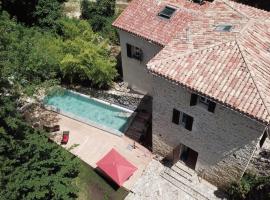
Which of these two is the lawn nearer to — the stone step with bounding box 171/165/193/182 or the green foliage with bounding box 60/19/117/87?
the stone step with bounding box 171/165/193/182

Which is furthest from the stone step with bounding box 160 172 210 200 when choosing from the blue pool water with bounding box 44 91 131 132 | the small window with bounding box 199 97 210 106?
the small window with bounding box 199 97 210 106

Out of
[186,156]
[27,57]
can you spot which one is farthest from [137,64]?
[27,57]

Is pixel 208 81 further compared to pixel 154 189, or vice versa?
pixel 154 189

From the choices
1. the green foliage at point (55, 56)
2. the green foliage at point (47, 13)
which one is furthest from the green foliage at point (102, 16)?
the green foliage at point (47, 13)

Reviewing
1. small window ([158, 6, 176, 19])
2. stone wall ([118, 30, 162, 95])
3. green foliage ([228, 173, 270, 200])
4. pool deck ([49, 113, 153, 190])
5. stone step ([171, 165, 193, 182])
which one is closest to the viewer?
green foliage ([228, 173, 270, 200])

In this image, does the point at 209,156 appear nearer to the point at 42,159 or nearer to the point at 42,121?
the point at 42,159

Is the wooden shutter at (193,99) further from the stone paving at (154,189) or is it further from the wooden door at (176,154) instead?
the stone paving at (154,189)

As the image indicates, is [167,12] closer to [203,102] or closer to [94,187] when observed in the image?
[203,102]
